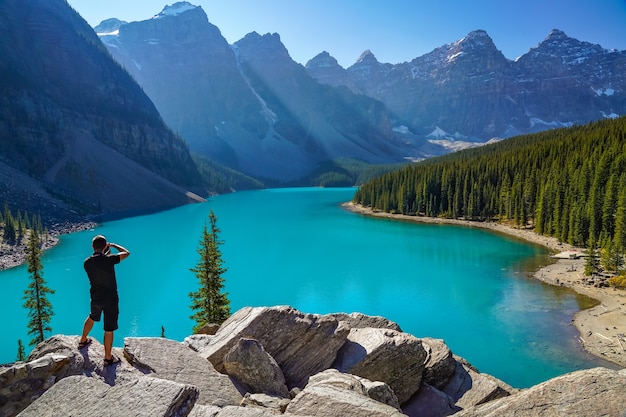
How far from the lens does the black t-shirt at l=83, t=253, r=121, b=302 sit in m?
10.2

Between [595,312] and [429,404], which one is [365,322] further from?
[595,312]

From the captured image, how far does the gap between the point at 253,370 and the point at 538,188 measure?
9249 centimetres

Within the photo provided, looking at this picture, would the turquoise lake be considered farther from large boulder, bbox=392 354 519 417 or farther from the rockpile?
the rockpile

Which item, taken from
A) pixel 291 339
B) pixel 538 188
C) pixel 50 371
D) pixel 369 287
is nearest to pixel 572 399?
pixel 291 339

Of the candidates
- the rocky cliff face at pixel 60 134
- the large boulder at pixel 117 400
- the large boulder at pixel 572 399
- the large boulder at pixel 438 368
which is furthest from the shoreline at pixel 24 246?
the large boulder at pixel 572 399

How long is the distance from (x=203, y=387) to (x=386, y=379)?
5.83 m

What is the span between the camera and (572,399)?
22.9ft

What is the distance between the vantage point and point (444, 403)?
13.3 meters

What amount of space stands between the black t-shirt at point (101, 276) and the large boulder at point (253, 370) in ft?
12.3

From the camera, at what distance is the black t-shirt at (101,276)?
10.2 m

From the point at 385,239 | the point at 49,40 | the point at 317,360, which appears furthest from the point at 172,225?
the point at 49,40

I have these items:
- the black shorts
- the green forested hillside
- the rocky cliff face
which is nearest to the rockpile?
the black shorts

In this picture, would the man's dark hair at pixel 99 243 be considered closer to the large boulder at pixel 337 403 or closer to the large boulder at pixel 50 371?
the large boulder at pixel 50 371

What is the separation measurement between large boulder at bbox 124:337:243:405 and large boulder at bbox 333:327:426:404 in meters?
4.09
